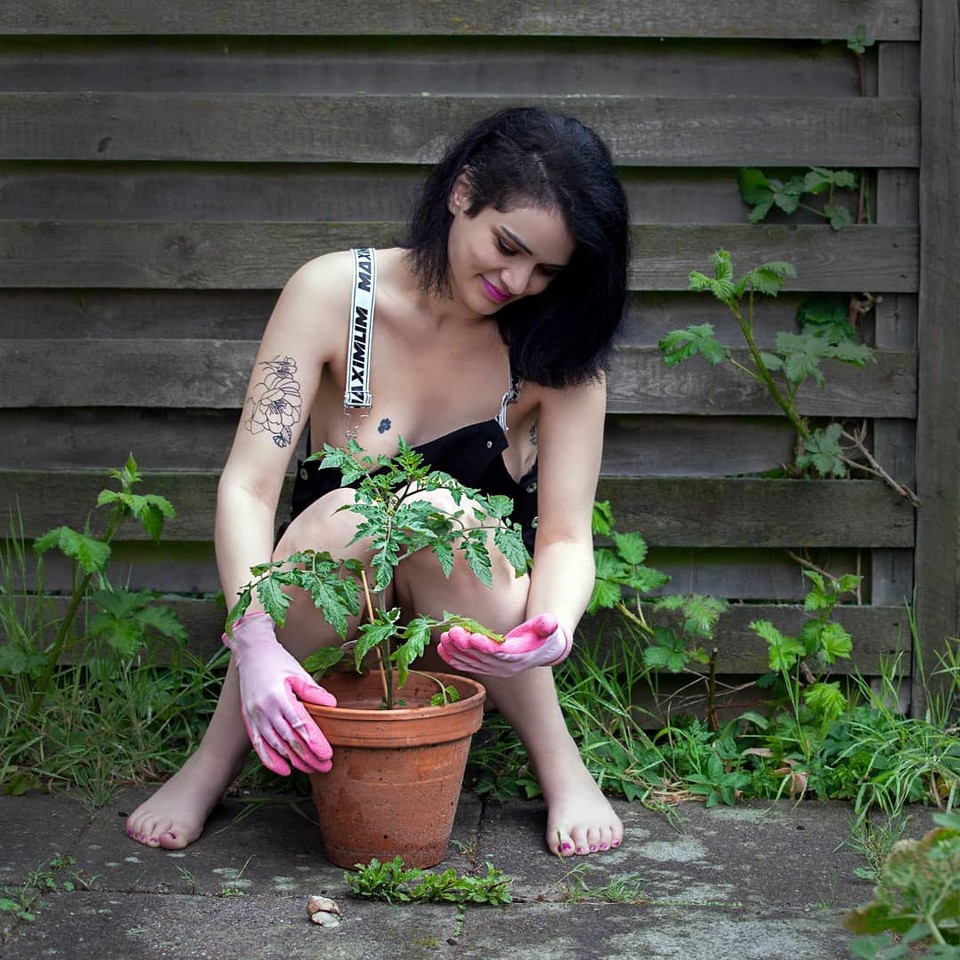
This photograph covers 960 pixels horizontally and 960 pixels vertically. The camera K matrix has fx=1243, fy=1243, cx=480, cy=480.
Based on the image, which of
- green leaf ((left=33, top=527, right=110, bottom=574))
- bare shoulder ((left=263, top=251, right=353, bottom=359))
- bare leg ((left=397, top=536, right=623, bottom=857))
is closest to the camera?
bare leg ((left=397, top=536, right=623, bottom=857))

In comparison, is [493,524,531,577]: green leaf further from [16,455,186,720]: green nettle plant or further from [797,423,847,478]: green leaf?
[797,423,847,478]: green leaf

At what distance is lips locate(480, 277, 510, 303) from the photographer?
212cm

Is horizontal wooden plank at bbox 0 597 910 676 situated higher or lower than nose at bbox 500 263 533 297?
lower

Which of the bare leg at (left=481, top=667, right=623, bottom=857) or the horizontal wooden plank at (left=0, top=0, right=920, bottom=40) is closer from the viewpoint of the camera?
the bare leg at (left=481, top=667, right=623, bottom=857)

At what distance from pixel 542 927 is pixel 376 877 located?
10.7 inches

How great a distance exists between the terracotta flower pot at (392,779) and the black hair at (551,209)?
65 cm

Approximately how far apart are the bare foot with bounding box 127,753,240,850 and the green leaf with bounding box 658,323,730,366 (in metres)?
1.21

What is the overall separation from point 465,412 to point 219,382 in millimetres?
693

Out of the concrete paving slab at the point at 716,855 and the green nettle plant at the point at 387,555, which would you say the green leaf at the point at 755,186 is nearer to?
the green nettle plant at the point at 387,555

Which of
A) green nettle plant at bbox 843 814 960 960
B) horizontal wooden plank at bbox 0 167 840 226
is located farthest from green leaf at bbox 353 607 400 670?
horizontal wooden plank at bbox 0 167 840 226

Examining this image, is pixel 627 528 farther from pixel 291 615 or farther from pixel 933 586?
pixel 291 615

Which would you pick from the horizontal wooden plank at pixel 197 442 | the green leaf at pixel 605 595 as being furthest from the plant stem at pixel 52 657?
the green leaf at pixel 605 595

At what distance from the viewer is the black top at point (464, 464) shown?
2.30 m

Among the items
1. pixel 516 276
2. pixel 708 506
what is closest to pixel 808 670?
pixel 708 506
